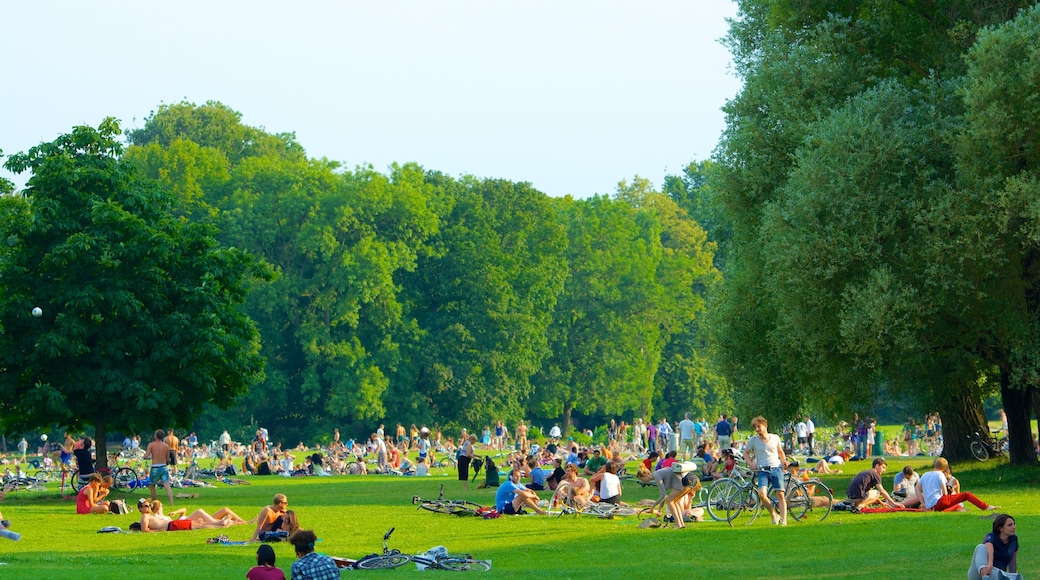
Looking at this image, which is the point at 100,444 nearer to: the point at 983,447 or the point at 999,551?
the point at 983,447

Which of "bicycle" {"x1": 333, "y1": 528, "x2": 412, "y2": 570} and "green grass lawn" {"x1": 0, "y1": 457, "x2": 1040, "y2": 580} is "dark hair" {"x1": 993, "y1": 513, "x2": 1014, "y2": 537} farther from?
"bicycle" {"x1": 333, "y1": 528, "x2": 412, "y2": 570}

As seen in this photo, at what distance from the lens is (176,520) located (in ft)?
75.5

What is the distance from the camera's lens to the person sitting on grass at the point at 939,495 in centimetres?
2239

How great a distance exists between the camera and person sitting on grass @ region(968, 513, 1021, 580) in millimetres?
12547

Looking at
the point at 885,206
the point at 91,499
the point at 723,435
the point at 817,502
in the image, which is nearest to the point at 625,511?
the point at 817,502

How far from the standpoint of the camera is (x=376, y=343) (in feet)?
249

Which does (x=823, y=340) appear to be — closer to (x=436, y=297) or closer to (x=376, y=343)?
(x=376, y=343)

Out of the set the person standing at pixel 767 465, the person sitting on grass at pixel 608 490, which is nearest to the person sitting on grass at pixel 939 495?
the person standing at pixel 767 465

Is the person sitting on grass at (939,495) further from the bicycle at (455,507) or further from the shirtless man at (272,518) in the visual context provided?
the shirtless man at (272,518)

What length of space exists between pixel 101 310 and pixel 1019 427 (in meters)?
20.8

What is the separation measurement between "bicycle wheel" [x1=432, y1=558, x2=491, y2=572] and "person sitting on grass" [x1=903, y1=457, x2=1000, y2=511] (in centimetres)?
958

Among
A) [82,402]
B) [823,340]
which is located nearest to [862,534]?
[823,340]

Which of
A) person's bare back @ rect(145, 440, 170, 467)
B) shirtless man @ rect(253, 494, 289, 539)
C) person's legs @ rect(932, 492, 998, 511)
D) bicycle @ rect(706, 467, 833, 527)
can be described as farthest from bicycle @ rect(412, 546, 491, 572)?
person's bare back @ rect(145, 440, 170, 467)

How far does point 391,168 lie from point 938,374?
183 ft
